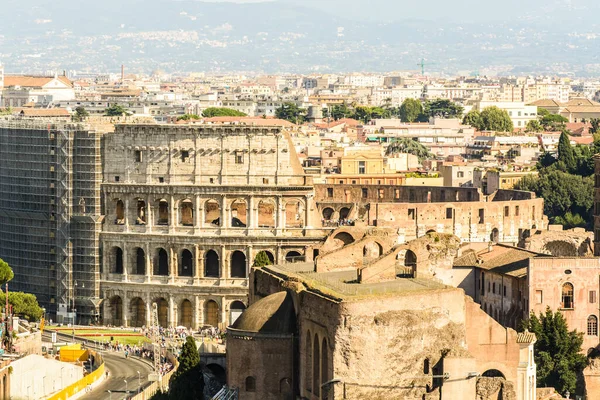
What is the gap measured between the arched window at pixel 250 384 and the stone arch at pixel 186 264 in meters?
35.7

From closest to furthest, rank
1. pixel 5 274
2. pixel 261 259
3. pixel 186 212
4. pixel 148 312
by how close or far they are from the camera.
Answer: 1. pixel 261 259
2. pixel 5 274
3. pixel 148 312
4. pixel 186 212

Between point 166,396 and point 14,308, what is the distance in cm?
2695

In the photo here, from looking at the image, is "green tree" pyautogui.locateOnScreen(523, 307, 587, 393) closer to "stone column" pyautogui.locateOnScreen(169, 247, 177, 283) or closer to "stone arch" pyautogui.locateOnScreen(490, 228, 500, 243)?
"stone column" pyautogui.locateOnScreen(169, 247, 177, 283)

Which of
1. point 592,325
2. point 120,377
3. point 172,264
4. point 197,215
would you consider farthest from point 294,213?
point 592,325

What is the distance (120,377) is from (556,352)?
22.0 m

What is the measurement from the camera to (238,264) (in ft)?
366

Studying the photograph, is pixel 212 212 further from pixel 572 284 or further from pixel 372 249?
pixel 572 284

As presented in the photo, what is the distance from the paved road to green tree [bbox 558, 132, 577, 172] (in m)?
82.1

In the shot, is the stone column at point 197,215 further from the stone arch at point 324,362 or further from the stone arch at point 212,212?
the stone arch at point 324,362

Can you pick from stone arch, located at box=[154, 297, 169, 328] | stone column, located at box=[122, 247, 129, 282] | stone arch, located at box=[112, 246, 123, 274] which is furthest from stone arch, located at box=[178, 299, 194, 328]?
stone arch, located at box=[112, 246, 123, 274]

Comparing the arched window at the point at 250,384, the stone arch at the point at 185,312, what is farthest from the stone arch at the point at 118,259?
the arched window at the point at 250,384

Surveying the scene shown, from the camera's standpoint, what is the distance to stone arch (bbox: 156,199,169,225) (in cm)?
11431

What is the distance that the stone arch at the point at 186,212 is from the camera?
113188 millimetres

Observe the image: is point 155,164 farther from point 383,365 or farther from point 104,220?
point 383,365
